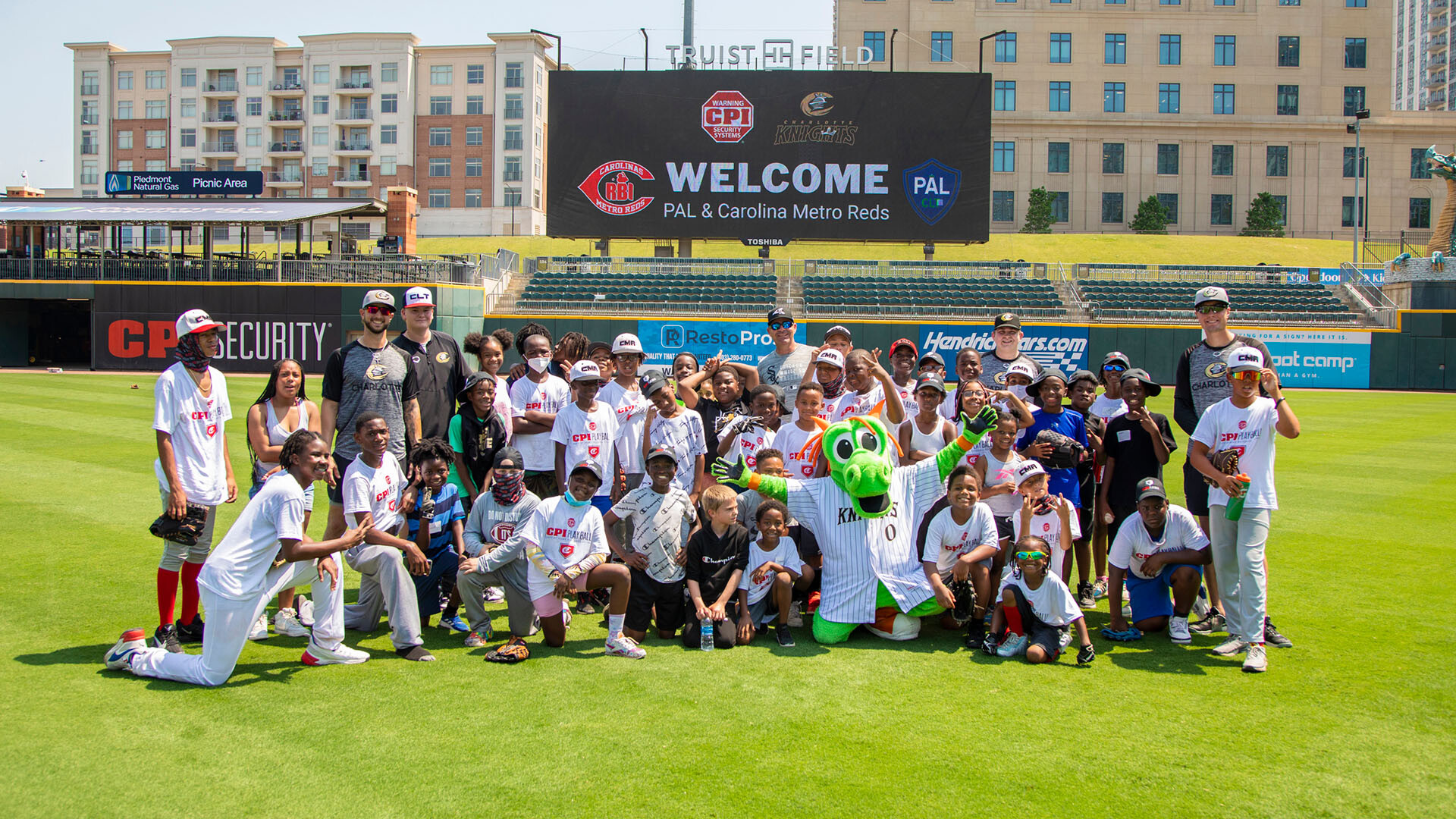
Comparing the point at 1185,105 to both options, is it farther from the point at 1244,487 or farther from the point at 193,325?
the point at 193,325

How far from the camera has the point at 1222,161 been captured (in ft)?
185

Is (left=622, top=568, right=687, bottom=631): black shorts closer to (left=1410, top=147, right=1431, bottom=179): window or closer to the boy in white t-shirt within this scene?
the boy in white t-shirt

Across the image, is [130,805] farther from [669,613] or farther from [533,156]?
[533,156]

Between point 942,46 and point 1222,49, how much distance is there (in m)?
16.8

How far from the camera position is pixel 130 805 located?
155 inches

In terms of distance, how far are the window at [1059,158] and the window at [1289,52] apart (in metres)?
13.9

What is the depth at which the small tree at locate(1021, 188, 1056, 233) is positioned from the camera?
54.0m

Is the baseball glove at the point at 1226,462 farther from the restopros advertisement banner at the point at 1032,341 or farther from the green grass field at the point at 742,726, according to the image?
the restopros advertisement banner at the point at 1032,341

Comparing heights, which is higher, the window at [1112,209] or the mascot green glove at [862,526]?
the window at [1112,209]

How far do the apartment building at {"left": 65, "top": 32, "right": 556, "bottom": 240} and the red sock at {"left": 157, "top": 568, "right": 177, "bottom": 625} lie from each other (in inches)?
2803

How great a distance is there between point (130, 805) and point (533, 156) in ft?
250

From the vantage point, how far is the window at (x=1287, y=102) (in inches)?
2234

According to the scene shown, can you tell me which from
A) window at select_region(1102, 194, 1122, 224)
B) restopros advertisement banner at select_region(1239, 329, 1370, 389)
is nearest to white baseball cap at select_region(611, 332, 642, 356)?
restopros advertisement banner at select_region(1239, 329, 1370, 389)

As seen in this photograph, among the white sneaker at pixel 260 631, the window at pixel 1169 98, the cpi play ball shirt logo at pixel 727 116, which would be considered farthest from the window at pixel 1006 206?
the white sneaker at pixel 260 631
